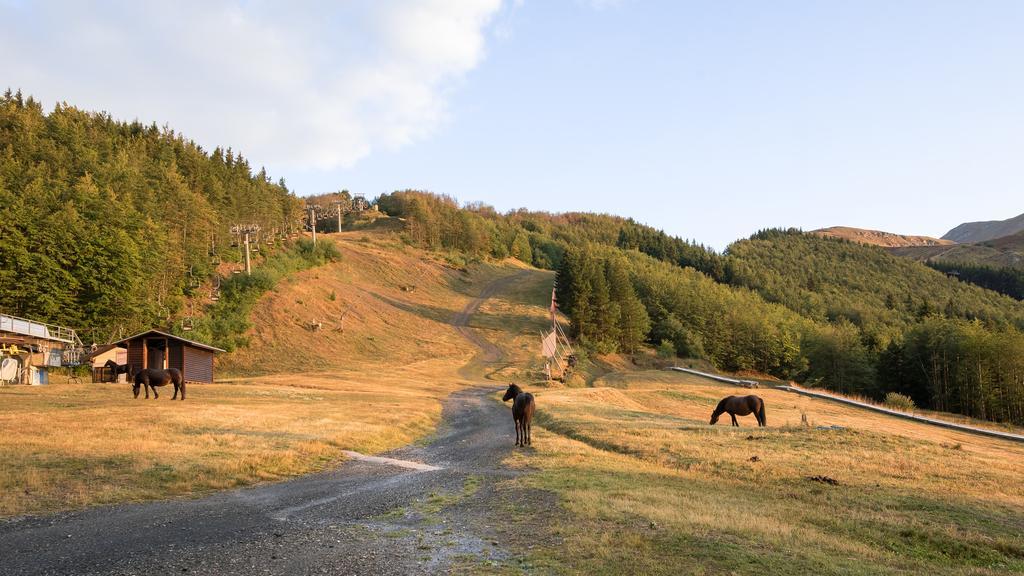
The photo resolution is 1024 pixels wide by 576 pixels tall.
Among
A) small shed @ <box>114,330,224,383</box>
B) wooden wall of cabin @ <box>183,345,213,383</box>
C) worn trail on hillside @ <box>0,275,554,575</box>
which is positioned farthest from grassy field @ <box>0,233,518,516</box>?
Answer: small shed @ <box>114,330,224,383</box>

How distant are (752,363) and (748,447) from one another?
95.8 m

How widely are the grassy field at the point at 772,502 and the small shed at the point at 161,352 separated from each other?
40.2 metres

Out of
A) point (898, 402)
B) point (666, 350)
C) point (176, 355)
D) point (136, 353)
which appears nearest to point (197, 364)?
point (176, 355)

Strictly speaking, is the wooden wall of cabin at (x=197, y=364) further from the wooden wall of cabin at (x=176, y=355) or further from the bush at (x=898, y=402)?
the bush at (x=898, y=402)

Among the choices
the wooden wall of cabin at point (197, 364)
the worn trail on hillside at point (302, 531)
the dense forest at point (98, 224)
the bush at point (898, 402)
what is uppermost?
the dense forest at point (98, 224)

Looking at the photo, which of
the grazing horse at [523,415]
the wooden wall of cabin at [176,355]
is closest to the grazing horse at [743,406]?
the grazing horse at [523,415]

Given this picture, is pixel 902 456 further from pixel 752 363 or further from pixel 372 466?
pixel 752 363

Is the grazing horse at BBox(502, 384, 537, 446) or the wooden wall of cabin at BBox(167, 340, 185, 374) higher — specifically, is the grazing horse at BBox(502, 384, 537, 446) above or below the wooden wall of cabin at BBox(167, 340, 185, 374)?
below

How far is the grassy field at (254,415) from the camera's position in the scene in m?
16.2

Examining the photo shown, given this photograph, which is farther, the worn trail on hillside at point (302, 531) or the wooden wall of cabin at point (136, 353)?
the wooden wall of cabin at point (136, 353)

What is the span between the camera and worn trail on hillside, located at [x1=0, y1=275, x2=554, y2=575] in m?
9.22

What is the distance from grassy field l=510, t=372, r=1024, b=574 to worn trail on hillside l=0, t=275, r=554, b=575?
1.54m

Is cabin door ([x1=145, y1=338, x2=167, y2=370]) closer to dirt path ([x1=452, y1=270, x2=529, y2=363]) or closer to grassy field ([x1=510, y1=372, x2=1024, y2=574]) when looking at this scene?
grassy field ([x1=510, y1=372, x2=1024, y2=574])

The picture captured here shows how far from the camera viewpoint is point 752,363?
367ft
